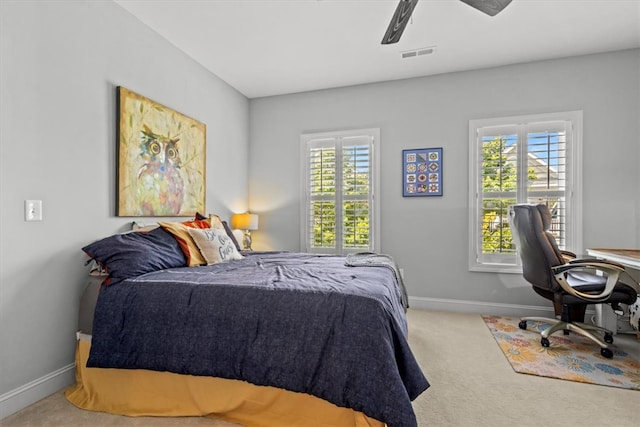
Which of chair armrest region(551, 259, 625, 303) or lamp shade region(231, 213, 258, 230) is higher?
lamp shade region(231, 213, 258, 230)

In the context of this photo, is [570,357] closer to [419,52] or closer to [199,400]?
[199,400]

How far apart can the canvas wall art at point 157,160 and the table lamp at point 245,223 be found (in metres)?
0.61

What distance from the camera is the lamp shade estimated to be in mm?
4031

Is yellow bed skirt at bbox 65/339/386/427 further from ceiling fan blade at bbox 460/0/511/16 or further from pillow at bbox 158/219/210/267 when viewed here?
ceiling fan blade at bbox 460/0/511/16

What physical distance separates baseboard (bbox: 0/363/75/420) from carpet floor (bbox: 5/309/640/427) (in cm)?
4

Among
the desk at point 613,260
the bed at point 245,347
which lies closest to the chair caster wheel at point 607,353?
the desk at point 613,260

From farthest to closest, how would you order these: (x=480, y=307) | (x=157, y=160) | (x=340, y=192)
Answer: (x=340, y=192) → (x=480, y=307) → (x=157, y=160)

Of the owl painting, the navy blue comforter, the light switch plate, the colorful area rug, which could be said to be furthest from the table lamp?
the colorful area rug

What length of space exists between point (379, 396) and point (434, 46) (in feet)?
10.3

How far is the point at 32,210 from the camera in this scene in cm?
192

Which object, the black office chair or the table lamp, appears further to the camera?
the table lamp

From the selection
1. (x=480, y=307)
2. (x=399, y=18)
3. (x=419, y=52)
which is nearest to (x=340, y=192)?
(x=419, y=52)

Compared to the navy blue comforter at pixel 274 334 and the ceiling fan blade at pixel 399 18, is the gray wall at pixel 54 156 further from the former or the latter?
the ceiling fan blade at pixel 399 18

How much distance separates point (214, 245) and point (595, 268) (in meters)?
2.98
